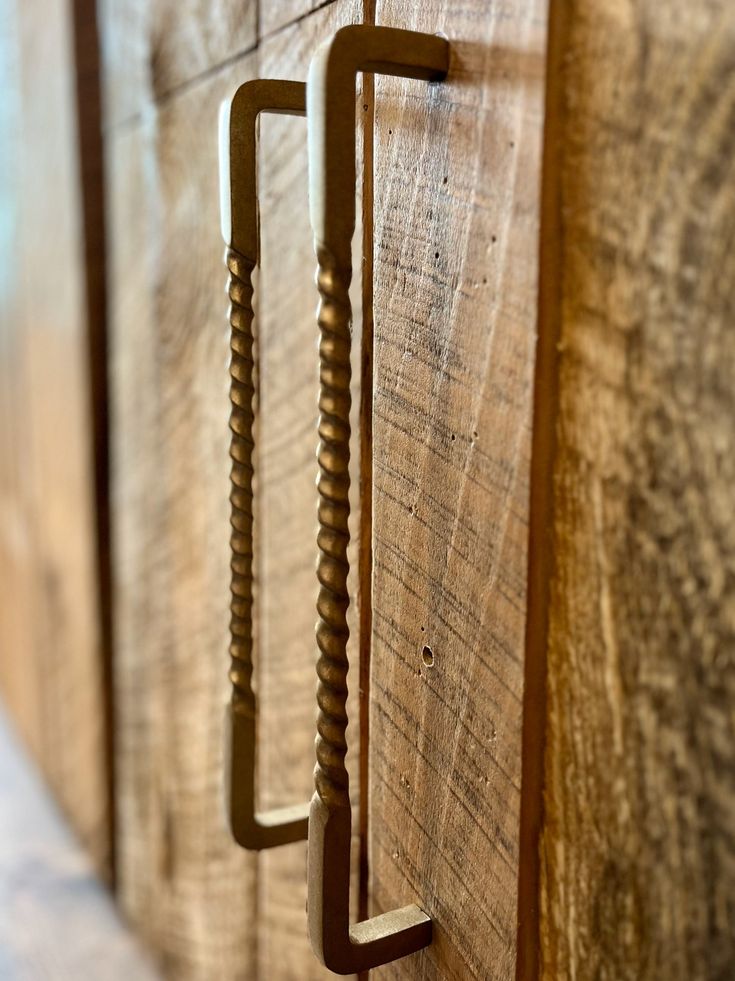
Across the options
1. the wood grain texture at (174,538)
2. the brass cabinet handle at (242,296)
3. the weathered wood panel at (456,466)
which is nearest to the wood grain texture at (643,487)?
the weathered wood panel at (456,466)

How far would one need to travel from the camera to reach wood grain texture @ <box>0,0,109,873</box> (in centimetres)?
93

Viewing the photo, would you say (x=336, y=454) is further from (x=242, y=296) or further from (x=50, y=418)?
(x=50, y=418)

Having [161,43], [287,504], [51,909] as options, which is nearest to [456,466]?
[287,504]

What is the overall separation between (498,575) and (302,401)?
221 millimetres

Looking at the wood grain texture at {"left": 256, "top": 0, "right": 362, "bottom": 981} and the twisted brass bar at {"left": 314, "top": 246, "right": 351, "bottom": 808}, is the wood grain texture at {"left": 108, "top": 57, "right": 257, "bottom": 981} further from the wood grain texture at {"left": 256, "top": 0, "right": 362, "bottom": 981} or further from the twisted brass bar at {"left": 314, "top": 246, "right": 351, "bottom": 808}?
the twisted brass bar at {"left": 314, "top": 246, "right": 351, "bottom": 808}

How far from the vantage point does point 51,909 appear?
0.93 metres

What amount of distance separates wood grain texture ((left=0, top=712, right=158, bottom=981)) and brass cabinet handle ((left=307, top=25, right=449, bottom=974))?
499 mm

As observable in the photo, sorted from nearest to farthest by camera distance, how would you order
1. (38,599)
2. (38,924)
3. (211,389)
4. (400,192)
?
(400,192) → (211,389) → (38,924) → (38,599)

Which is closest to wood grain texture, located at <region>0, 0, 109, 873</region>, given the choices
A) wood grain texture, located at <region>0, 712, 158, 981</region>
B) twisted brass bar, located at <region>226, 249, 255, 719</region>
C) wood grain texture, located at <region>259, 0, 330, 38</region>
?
wood grain texture, located at <region>0, 712, 158, 981</region>

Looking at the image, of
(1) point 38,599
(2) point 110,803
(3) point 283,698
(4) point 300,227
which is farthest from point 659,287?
(1) point 38,599

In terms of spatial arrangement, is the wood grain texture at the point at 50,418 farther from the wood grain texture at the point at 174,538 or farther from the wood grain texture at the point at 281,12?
the wood grain texture at the point at 281,12

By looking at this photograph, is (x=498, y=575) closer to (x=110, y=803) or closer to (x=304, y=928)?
(x=304, y=928)

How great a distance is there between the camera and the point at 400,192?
41 cm

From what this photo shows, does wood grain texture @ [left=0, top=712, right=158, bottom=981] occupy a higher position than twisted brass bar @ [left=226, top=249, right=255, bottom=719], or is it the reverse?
twisted brass bar @ [left=226, top=249, right=255, bottom=719]
